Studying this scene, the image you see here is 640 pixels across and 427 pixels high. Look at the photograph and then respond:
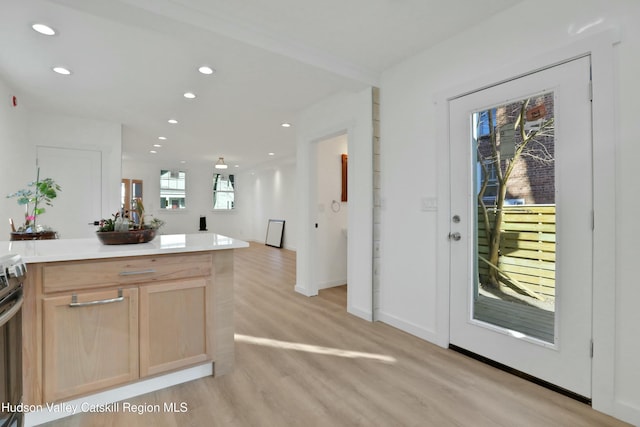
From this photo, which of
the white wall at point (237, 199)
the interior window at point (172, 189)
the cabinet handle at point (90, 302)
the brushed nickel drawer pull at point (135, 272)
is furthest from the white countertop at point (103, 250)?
the interior window at point (172, 189)

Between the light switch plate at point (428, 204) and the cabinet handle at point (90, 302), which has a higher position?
the light switch plate at point (428, 204)

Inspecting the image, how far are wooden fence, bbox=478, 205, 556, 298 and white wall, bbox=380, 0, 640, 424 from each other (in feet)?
0.92

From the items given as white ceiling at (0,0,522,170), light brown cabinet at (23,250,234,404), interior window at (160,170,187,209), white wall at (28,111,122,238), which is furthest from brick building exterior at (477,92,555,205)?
interior window at (160,170,187,209)

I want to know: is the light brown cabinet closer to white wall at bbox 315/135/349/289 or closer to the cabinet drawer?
the cabinet drawer

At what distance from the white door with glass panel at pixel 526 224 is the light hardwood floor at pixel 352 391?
0.25 meters

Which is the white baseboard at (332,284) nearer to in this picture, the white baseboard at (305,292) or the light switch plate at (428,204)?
the white baseboard at (305,292)

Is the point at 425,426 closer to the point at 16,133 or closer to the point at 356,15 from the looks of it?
the point at 356,15

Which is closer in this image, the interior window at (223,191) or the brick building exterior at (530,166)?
the brick building exterior at (530,166)

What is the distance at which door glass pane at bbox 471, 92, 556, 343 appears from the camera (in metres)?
1.97

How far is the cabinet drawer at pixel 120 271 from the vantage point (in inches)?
64.4

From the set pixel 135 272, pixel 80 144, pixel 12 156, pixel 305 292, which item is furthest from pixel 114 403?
pixel 80 144

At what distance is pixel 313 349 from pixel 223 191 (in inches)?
357

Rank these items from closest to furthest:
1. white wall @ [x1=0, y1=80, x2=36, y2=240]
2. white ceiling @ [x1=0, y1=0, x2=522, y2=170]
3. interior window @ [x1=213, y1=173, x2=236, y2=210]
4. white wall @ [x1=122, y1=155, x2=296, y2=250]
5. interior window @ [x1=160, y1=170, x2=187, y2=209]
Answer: white ceiling @ [x1=0, y1=0, x2=522, y2=170]
white wall @ [x1=0, y1=80, x2=36, y2=240]
white wall @ [x1=122, y1=155, x2=296, y2=250]
interior window @ [x1=160, y1=170, x2=187, y2=209]
interior window @ [x1=213, y1=173, x2=236, y2=210]

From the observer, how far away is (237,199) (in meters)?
11.0
